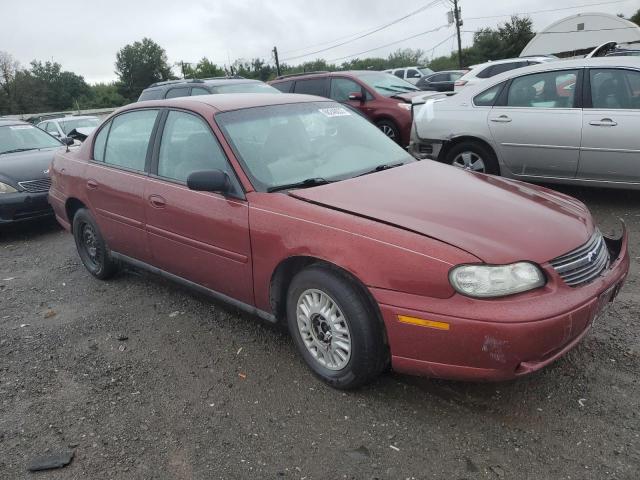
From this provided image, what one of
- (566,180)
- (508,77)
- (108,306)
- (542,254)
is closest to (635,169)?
(566,180)

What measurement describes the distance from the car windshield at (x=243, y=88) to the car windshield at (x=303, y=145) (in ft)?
19.3

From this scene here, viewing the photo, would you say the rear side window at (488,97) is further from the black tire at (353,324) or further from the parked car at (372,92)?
the black tire at (353,324)

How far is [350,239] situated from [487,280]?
0.69 m

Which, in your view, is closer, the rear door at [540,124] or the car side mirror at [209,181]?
the car side mirror at [209,181]

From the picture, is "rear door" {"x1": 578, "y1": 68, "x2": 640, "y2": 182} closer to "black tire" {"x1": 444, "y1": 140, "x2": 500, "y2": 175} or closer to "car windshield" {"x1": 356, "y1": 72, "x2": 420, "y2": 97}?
"black tire" {"x1": 444, "y1": 140, "x2": 500, "y2": 175}

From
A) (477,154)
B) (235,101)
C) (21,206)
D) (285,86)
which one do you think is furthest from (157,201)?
(285,86)

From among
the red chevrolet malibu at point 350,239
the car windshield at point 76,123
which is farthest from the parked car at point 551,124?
the car windshield at point 76,123

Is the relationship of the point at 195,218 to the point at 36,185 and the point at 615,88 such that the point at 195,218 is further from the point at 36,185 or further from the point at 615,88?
the point at 615,88

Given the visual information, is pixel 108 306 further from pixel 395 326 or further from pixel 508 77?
pixel 508 77

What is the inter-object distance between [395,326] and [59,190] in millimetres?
3922

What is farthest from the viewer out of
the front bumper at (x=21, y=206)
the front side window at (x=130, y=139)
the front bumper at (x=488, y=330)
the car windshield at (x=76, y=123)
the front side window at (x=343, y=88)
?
the car windshield at (x=76, y=123)

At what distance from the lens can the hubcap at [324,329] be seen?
2842 millimetres

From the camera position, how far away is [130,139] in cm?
431

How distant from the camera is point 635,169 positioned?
5.34 metres
